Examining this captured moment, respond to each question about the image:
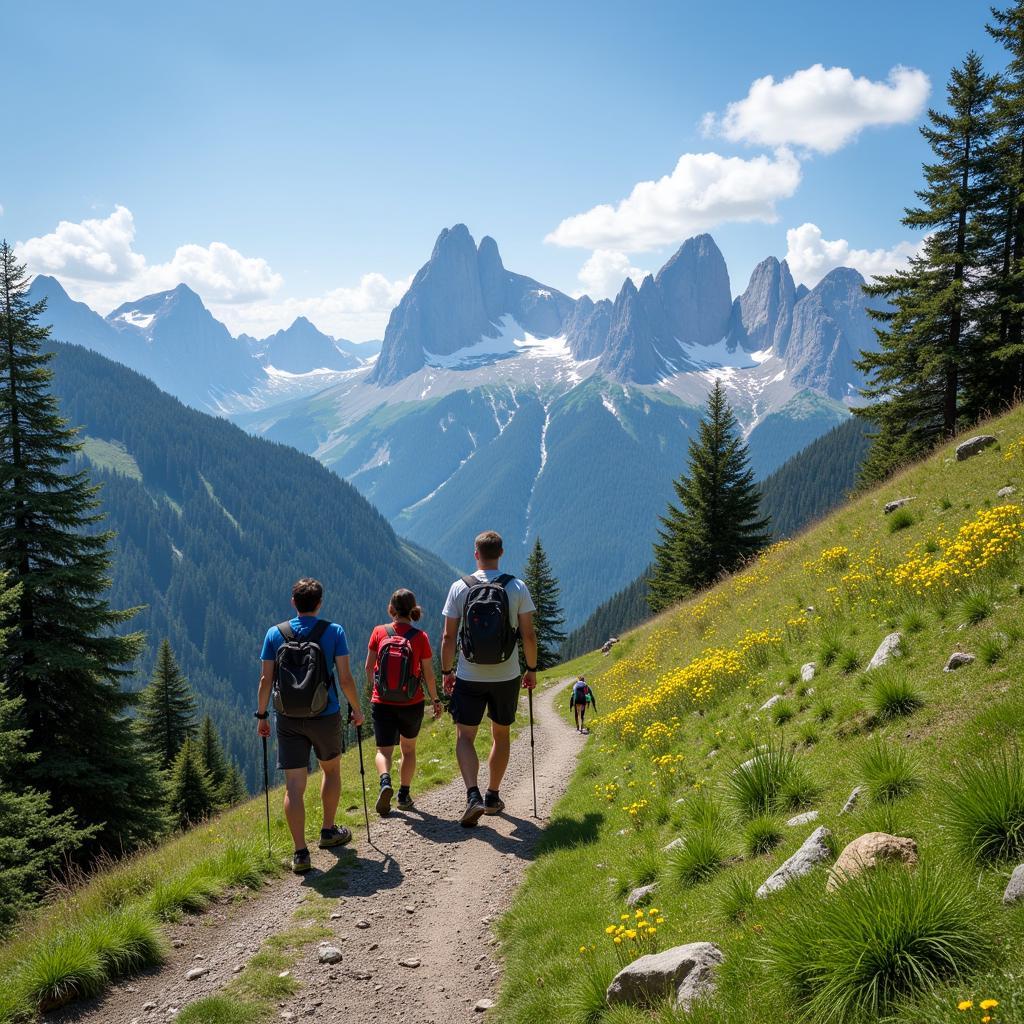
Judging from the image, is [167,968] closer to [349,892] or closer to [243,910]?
[243,910]

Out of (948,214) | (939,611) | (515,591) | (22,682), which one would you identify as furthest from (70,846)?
(948,214)

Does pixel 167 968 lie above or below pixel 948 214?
below

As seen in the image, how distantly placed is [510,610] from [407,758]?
11.2 feet

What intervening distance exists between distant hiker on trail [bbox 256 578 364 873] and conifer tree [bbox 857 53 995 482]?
23465 millimetres

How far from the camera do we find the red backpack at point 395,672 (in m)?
9.20

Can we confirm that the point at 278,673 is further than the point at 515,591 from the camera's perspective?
No

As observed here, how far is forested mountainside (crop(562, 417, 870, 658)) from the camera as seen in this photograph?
124 m

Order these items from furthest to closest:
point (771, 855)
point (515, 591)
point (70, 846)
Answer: point (70, 846) → point (515, 591) → point (771, 855)

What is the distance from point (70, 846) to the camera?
16.2 meters

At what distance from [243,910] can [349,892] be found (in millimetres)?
1121

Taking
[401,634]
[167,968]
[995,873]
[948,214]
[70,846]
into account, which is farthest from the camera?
[948,214]

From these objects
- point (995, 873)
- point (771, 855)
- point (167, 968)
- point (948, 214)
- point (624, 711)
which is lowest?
point (624, 711)

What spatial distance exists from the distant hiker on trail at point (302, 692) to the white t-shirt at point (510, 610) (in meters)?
1.49

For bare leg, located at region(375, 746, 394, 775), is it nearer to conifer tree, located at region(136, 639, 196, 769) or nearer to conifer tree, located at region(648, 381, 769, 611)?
conifer tree, located at region(648, 381, 769, 611)
